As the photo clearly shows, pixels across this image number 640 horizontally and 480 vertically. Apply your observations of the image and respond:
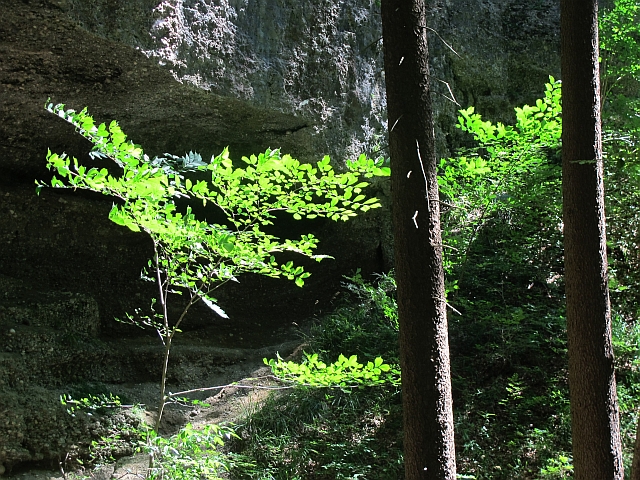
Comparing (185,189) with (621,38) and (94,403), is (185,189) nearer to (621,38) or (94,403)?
(94,403)

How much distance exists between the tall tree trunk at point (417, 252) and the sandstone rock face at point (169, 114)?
9.79 feet

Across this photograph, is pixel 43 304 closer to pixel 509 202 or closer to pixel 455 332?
pixel 455 332

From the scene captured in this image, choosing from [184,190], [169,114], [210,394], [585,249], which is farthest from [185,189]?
[210,394]

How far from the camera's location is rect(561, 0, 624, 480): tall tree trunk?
464cm

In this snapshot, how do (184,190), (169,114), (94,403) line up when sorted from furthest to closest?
(169,114)
(94,403)
(184,190)

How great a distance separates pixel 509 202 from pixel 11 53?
593 centimetres

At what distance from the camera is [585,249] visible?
4727mm

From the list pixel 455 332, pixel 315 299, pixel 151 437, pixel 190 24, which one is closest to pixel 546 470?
pixel 455 332

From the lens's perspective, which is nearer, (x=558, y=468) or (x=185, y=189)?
(x=185, y=189)

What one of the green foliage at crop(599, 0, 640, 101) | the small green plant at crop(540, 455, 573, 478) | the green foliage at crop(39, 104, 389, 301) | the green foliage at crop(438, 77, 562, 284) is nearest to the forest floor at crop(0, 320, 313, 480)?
the green foliage at crop(39, 104, 389, 301)

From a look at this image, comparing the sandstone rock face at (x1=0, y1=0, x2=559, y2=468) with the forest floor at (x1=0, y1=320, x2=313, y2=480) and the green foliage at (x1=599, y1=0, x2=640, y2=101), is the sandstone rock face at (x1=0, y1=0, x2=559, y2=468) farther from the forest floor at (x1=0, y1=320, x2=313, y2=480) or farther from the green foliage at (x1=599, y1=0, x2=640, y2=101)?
the green foliage at (x1=599, y1=0, x2=640, y2=101)

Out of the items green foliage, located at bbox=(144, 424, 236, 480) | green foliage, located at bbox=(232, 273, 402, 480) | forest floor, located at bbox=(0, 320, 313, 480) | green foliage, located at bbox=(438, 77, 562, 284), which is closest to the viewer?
green foliage, located at bbox=(144, 424, 236, 480)

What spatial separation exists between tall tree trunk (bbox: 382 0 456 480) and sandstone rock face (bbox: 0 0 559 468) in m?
2.98

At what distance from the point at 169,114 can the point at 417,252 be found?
15.6ft
